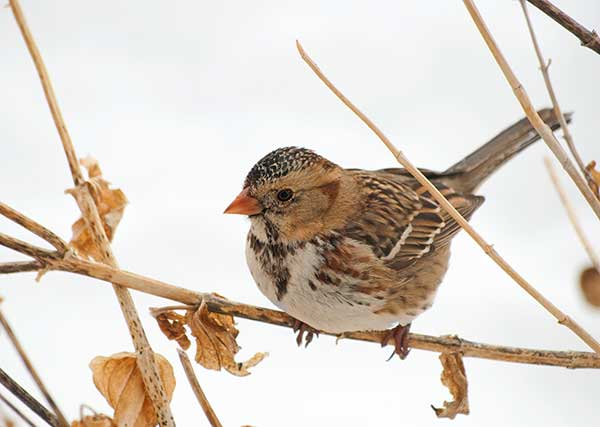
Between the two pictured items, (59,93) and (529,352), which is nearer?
(529,352)

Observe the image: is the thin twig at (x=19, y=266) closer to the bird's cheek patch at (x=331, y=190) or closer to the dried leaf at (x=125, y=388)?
the dried leaf at (x=125, y=388)

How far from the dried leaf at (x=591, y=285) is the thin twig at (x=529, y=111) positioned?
3.71 ft

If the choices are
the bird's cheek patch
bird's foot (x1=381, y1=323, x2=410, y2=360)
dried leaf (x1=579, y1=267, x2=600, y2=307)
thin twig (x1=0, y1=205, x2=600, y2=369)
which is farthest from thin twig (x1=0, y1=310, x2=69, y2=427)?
dried leaf (x1=579, y1=267, x2=600, y2=307)

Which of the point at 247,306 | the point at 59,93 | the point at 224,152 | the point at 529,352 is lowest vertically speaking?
the point at 529,352

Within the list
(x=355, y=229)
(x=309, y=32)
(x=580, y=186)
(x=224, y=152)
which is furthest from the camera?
(x=309, y=32)

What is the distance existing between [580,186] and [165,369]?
130 cm

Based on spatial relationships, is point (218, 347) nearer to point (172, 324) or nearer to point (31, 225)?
point (172, 324)

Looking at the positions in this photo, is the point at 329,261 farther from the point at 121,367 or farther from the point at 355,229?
the point at 121,367

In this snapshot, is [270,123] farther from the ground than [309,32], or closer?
closer

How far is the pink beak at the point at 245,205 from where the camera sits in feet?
9.29

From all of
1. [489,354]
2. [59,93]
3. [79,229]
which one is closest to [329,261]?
[489,354]

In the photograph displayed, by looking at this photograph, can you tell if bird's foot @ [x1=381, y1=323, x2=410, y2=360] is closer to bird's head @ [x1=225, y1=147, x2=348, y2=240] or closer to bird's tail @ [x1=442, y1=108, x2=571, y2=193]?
bird's head @ [x1=225, y1=147, x2=348, y2=240]

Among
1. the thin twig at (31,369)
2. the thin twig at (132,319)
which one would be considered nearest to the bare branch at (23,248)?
the thin twig at (31,369)

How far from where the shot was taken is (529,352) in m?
2.85
